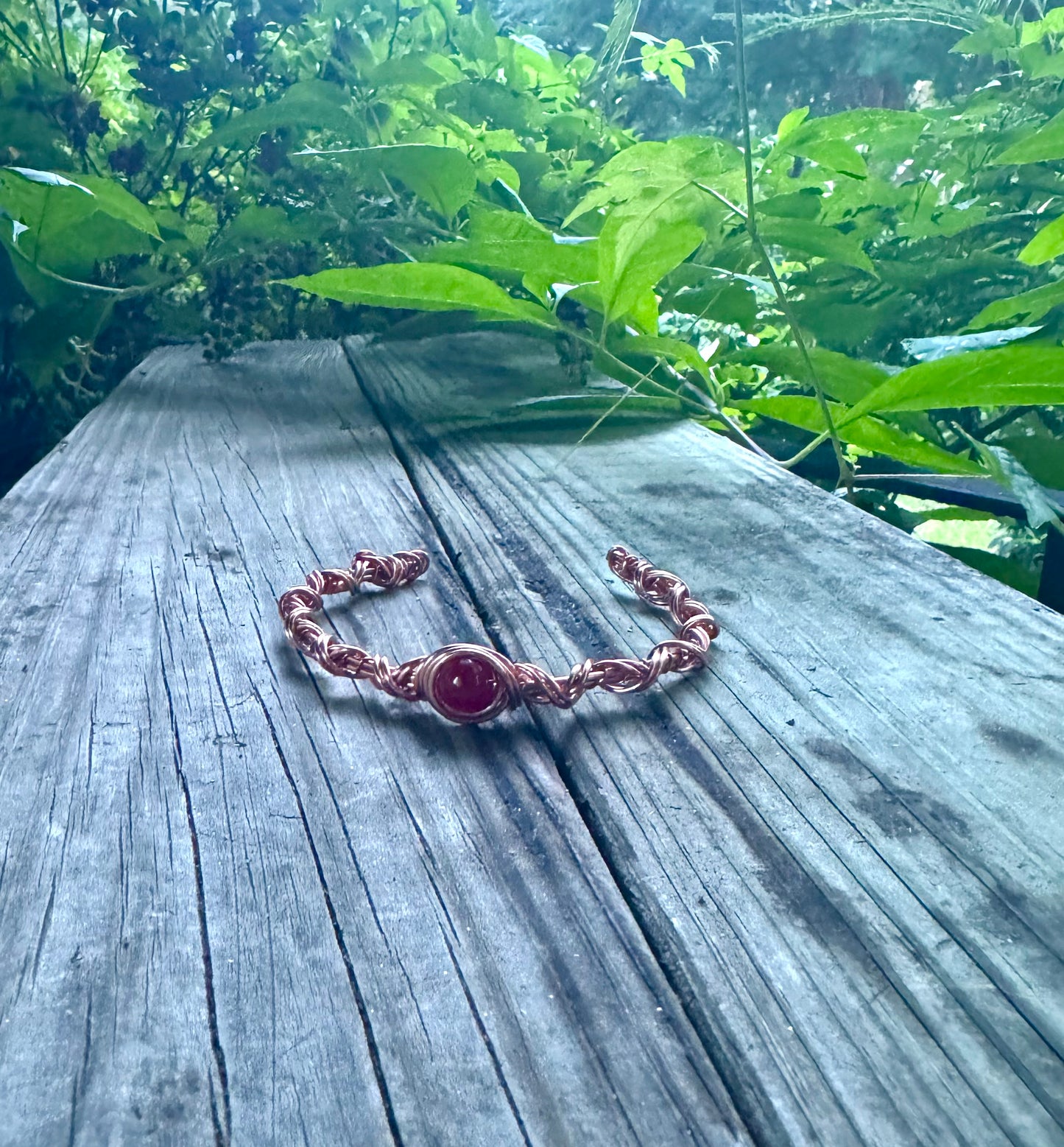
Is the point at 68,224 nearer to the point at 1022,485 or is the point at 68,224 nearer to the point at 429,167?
the point at 429,167

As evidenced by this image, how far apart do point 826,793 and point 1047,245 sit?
644 mm

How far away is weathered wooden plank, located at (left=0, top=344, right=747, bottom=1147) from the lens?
339 millimetres

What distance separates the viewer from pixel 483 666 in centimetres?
58

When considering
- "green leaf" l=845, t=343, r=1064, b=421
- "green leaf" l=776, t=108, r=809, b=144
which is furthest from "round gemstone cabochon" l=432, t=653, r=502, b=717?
"green leaf" l=776, t=108, r=809, b=144

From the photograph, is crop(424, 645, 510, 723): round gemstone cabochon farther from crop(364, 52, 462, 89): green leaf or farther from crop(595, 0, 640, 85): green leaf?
crop(364, 52, 462, 89): green leaf

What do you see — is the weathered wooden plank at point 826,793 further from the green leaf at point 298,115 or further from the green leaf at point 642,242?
the green leaf at point 298,115

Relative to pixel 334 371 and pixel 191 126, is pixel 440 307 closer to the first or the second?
pixel 334 371

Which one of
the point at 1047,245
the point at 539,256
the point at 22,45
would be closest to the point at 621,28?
the point at 539,256

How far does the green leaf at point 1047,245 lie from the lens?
0.89 metres

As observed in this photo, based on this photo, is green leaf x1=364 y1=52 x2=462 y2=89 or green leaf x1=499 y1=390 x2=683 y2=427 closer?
green leaf x1=499 y1=390 x2=683 y2=427

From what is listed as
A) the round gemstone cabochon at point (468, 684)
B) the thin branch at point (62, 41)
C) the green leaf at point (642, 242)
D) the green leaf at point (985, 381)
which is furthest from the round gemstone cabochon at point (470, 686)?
the thin branch at point (62, 41)

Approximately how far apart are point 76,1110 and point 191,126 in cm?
198

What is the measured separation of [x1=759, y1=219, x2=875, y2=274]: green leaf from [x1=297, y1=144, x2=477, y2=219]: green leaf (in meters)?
0.48

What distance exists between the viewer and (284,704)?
61 cm
